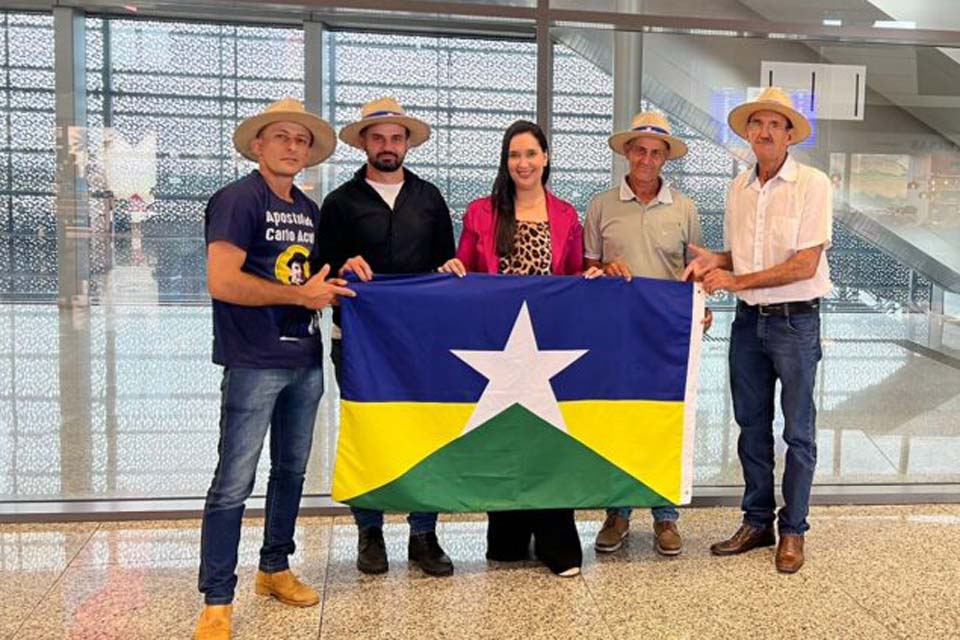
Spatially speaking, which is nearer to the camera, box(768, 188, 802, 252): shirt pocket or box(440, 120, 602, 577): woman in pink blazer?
box(440, 120, 602, 577): woman in pink blazer

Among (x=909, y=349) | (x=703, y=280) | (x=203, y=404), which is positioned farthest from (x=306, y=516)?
(x=909, y=349)

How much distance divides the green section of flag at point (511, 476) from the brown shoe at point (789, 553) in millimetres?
594

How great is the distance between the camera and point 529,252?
9.60ft

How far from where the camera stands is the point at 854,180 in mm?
4438

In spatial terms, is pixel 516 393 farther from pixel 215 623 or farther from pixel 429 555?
pixel 215 623

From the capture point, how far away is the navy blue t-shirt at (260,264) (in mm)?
2357

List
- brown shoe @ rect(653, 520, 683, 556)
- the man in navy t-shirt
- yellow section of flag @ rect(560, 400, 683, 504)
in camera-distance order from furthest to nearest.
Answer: brown shoe @ rect(653, 520, 683, 556) → yellow section of flag @ rect(560, 400, 683, 504) → the man in navy t-shirt

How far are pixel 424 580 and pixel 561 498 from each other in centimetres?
56

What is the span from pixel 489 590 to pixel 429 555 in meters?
0.27

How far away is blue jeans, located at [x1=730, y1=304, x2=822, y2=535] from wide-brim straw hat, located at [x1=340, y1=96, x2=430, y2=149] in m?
1.42

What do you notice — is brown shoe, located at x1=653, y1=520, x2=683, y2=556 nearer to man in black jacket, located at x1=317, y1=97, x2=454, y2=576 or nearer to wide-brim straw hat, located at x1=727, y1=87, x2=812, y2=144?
man in black jacket, located at x1=317, y1=97, x2=454, y2=576

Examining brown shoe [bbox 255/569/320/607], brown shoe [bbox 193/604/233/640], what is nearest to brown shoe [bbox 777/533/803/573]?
brown shoe [bbox 255/569/320/607]

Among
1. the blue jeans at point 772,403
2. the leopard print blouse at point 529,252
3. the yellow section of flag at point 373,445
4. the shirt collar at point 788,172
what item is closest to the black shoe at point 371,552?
the yellow section of flag at point 373,445

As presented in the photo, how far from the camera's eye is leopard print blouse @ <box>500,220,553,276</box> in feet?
9.57
